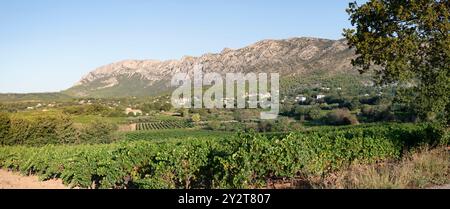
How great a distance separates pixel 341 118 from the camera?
77.3 metres

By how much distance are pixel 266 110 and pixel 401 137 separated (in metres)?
81.4

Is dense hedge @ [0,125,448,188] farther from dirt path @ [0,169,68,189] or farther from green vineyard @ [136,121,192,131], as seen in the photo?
green vineyard @ [136,121,192,131]

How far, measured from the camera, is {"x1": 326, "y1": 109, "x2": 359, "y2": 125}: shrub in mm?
74744

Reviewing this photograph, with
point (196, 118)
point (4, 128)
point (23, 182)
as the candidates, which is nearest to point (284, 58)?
point (196, 118)

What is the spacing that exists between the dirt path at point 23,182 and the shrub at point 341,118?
54.5m

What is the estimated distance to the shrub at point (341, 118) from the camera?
2943 inches

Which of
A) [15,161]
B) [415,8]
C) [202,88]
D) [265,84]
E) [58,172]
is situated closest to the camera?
[415,8]

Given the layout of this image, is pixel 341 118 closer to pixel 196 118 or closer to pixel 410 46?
pixel 196 118

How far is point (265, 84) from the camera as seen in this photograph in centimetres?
10069

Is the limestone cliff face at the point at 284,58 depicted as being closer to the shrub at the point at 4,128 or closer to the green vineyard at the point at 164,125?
the green vineyard at the point at 164,125

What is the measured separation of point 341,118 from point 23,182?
58.3 m
